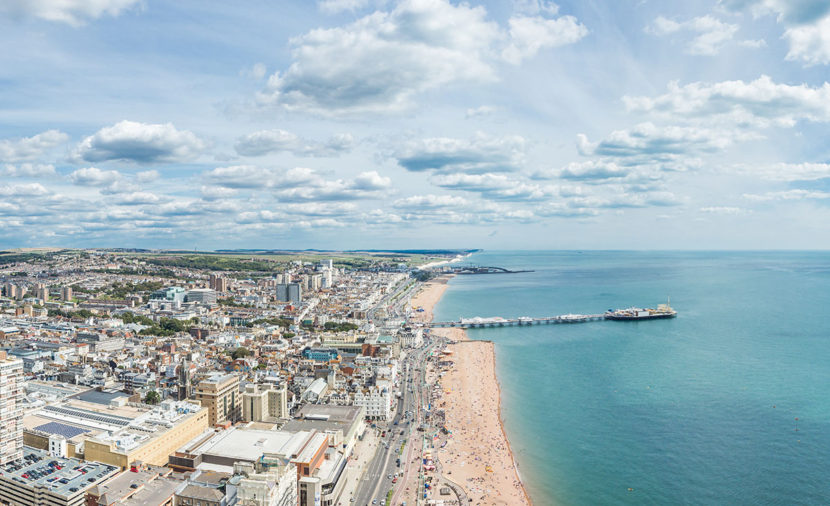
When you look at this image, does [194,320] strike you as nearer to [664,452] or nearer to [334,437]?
[334,437]

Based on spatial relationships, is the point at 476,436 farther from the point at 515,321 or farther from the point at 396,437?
the point at 515,321

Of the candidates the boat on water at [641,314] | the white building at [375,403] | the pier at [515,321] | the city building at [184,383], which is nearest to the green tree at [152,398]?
the city building at [184,383]

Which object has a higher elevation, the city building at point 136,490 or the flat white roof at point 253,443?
the flat white roof at point 253,443

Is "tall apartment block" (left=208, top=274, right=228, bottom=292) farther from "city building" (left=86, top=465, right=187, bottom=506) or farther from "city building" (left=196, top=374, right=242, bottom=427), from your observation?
"city building" (left=86, top=465, right=187, bottom=506)

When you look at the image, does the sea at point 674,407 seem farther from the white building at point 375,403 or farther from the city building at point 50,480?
the city building at point 50,480

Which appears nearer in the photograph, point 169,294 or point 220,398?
point 220,398

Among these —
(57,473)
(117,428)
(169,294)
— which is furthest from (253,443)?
(169,294)

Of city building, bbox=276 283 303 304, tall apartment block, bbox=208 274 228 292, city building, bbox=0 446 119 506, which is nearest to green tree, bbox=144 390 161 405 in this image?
city building, bbox=0 446 119 506

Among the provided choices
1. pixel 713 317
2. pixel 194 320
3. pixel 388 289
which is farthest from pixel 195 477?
pixel 388 289
